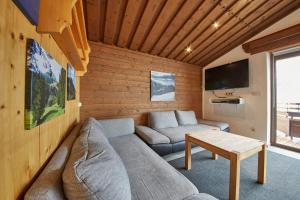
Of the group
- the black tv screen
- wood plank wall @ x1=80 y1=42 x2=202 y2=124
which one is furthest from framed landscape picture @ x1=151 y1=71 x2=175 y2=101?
the black tv screen

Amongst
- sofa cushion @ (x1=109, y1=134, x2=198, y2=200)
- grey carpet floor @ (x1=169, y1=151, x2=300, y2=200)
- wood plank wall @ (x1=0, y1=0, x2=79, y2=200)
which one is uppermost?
wood plank wall @ (x1=0, y1=0, x2=79, y2=200)

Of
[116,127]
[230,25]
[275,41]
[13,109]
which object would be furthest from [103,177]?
[275,41]

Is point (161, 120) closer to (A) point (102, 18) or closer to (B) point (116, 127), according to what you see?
(B) point (116, 127)

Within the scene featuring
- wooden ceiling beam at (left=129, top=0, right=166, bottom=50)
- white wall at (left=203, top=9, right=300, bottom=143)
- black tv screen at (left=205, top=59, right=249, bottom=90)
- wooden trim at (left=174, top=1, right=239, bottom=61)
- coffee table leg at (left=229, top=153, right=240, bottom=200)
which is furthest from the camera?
black tv screen at (left=205, top=59, right=249, bottom=90)

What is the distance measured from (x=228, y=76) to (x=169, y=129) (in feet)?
7.18

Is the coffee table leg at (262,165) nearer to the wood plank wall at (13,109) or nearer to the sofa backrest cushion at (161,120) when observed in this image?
the sofa backrest cushion at (161,120)

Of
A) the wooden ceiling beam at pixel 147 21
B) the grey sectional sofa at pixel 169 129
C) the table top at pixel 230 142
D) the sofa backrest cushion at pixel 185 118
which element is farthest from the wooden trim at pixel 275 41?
the wooden ceiling beam at pixel 147 21

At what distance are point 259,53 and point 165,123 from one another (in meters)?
2.74

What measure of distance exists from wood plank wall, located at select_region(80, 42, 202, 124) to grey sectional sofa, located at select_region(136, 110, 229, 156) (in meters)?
0.36

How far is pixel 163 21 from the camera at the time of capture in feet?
8.19

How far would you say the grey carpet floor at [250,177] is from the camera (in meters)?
1.69

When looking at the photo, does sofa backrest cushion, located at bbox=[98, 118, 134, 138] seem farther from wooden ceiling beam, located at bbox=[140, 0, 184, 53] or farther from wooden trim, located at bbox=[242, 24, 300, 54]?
wooden trim, located at bbox=[242, 24, 300, 54]

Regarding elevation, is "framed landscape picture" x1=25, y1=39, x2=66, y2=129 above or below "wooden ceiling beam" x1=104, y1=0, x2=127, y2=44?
below

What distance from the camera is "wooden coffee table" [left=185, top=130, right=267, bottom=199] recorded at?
151 centimetres
